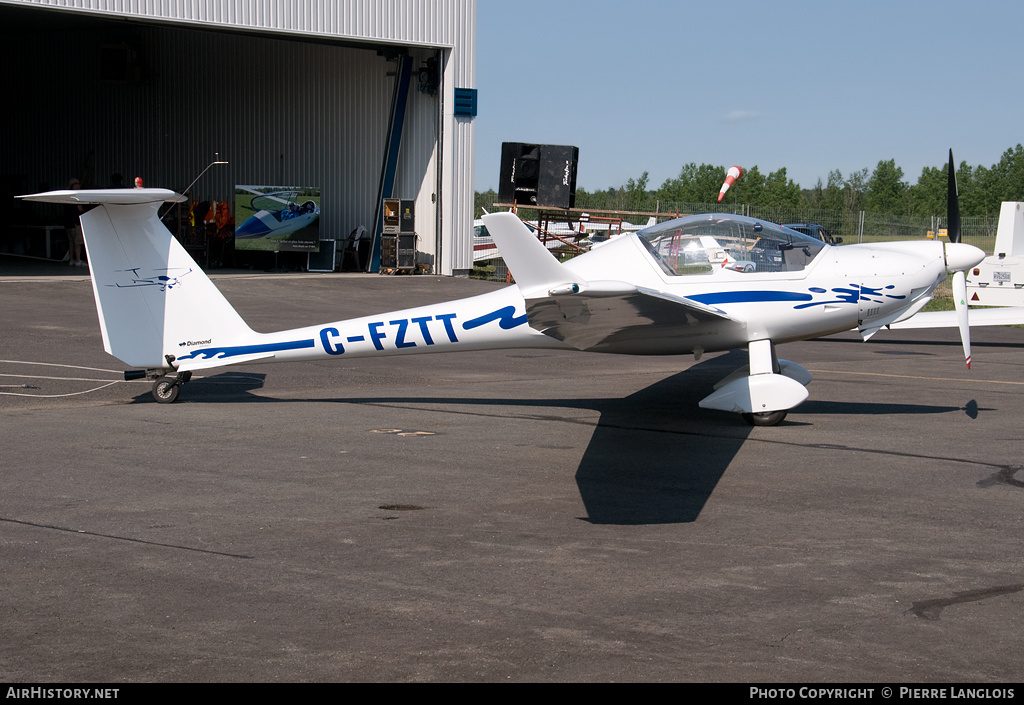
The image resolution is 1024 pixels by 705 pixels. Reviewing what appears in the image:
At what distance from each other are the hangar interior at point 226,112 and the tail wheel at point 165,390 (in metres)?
17.0

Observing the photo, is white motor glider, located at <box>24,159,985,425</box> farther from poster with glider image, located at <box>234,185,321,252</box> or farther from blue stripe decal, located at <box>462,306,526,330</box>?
poster with glider image, located at <box>234,185,321,252</box>

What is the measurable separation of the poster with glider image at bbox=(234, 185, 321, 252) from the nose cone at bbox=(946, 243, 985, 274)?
20.8 meters

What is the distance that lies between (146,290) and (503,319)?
12.1 feet

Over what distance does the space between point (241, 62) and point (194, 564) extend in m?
27.7

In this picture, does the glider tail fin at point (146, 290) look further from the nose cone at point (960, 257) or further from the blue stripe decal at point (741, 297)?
the nose cone at point (960, 257)

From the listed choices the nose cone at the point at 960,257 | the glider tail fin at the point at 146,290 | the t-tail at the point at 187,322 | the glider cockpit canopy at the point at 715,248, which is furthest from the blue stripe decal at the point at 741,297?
the glider tail fin at the point at 146,290

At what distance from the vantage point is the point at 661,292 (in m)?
9.57

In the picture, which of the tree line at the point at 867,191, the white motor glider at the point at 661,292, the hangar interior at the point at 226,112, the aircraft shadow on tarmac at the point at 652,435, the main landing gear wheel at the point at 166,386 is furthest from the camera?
the tree line at the point at 867,191

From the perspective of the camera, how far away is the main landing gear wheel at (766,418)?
956 cm

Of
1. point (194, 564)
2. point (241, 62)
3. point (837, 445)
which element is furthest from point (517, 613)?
point (241, 62)

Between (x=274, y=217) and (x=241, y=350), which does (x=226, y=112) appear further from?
(x=241, y=350)

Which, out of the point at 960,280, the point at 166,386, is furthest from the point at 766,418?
the point at 166,386

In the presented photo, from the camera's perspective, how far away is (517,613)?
4629 millimetres

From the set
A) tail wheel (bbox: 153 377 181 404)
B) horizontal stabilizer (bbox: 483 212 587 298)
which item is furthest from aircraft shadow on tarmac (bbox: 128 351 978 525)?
horizontal stabilizer (bbox: 483 212 587 298)
